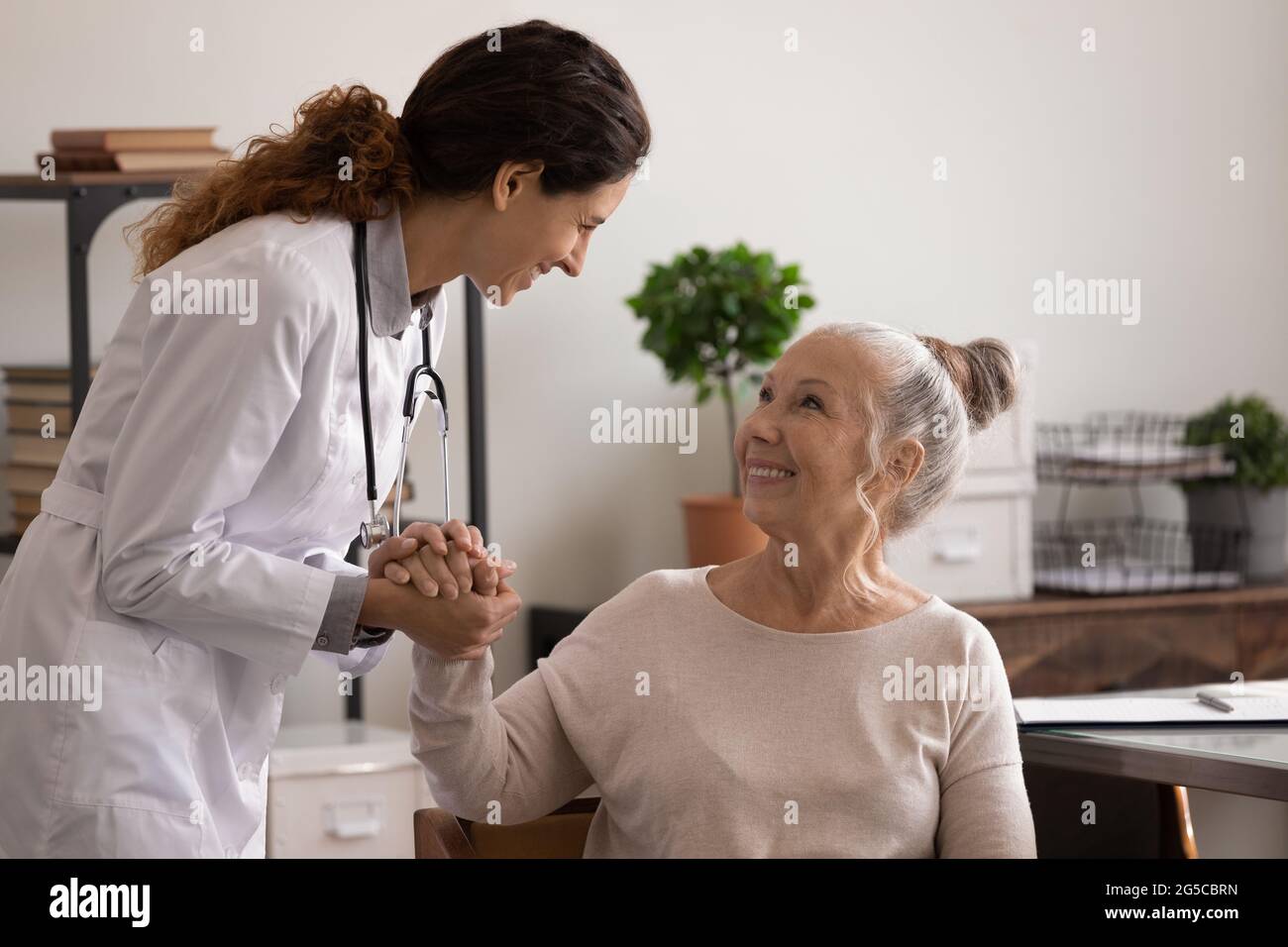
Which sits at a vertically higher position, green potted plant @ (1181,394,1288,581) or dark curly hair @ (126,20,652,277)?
dark curly hair @ (126,20,652,277)

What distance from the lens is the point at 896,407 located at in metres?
1.62

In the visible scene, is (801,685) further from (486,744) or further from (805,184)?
(805,184)

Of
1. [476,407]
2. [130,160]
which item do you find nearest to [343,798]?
[476,407]

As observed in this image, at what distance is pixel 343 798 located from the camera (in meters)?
2.66

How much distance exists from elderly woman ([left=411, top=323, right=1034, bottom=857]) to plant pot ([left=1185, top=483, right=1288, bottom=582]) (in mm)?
2031

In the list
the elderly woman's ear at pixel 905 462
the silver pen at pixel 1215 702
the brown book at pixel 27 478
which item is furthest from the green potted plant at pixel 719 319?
the elderly woman's ear at pixel 905 462

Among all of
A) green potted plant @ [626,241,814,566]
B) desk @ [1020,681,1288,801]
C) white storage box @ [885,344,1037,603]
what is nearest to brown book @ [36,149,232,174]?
green potted plant @ [626,241,814,566]

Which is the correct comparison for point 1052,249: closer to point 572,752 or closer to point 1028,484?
point 1028,484

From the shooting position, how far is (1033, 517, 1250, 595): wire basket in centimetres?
328

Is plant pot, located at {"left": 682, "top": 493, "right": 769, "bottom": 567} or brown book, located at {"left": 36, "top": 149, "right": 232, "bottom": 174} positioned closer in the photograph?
brown book, located at {"left": 36, "top": 149, "right": 232, "bottom": 174}

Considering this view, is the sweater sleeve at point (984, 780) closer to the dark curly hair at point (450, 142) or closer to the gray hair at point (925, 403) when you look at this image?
the gray hair at point (925, 403)

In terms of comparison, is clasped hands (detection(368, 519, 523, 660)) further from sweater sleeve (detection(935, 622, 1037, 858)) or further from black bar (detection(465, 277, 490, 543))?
black bar (detection(465, 277, 490, 543))

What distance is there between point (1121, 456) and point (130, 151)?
2.11m
